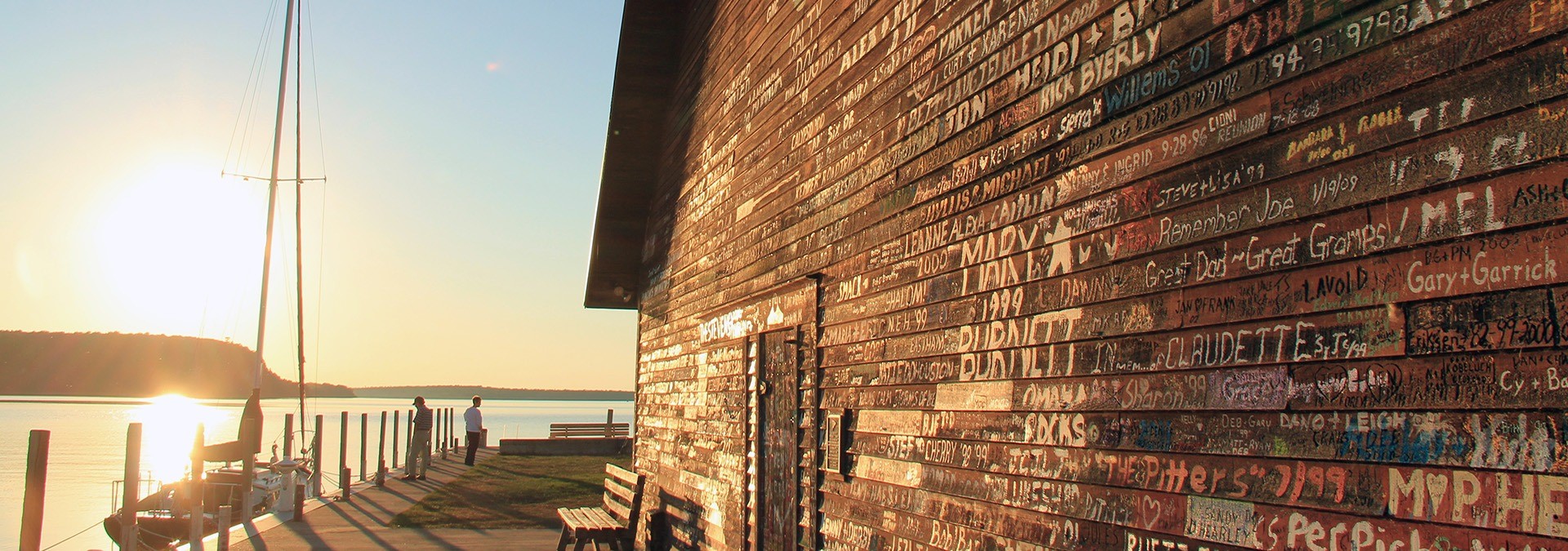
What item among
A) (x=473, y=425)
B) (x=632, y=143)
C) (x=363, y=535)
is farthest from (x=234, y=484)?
(x=632, y=143)

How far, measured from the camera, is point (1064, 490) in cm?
436

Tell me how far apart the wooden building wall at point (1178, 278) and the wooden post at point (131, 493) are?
237 inches

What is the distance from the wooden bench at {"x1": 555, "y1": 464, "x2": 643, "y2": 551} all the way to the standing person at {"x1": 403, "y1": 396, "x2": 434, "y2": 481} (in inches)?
576

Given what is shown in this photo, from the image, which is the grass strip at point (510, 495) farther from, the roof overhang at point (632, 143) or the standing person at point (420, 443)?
the roof overhang at point (632, 143)

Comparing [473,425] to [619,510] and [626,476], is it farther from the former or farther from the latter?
[626,476]

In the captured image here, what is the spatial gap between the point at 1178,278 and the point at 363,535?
42.4ft

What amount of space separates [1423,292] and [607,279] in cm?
1183

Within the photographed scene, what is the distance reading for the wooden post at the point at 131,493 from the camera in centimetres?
1009

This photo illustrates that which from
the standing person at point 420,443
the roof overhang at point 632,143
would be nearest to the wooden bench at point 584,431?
the standing person at point 420,443

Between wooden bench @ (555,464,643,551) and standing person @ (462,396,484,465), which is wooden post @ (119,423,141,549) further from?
standing person @ (462,396,484,465)

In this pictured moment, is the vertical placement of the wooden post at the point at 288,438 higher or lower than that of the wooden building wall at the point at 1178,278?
lower

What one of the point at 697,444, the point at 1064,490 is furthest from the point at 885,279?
the point at 697,444

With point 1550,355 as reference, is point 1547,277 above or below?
above

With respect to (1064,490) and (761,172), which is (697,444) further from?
(1064,490)
